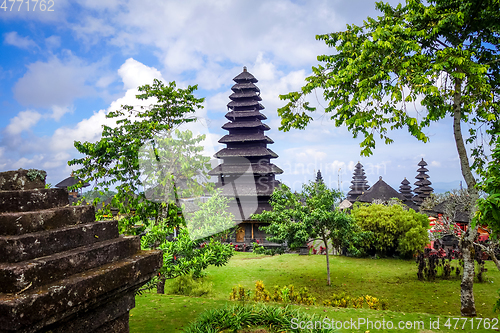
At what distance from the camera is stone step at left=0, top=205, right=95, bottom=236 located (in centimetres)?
249

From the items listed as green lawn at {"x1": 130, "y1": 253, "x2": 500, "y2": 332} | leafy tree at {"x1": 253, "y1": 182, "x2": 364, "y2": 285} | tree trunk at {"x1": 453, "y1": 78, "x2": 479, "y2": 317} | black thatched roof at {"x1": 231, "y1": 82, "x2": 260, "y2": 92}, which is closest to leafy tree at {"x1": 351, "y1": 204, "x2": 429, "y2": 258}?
green lawn at {"x1": 130, "y1": 253, "x2": 500, "y2": 332}

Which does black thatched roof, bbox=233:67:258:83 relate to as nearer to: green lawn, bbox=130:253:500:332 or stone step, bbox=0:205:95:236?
green lawn, bbox=130:253:500:332

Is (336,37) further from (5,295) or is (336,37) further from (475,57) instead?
(5,295)

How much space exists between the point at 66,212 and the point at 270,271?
14810 mm

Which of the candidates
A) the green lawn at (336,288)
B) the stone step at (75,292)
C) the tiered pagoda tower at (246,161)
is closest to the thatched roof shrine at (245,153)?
the tiered pagoda tower at (246,161)

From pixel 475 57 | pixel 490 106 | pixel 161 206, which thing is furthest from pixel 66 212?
pixel 475 57

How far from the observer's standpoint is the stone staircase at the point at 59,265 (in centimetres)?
220

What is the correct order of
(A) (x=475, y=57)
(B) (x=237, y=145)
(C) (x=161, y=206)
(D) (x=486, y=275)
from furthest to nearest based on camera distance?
(B) (x=237, y=145)
(D) (x=486, y=275)
(C) (x=161, y=206)
(A) (x=475, y=57)

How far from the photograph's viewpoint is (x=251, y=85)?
78.1ft

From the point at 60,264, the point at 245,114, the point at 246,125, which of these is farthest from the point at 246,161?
the point at 60,264

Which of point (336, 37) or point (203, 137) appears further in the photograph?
point (203, 137)

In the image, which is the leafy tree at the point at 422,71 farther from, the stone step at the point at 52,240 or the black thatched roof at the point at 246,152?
the black thatched roof at the point at 246,152

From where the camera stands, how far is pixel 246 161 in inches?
896

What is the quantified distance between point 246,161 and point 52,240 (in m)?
20.2
